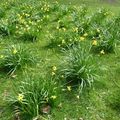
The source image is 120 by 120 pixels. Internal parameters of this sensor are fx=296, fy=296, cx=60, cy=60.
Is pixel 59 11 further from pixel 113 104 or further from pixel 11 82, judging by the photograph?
pixel 113 104

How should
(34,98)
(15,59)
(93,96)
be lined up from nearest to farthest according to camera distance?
(34,98) < (93,96) < (15,59)

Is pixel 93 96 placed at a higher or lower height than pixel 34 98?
lower

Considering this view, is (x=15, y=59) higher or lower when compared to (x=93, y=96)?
higher

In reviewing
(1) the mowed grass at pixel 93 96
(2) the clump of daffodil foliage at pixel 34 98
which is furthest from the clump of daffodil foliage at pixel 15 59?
(2) the clump of daffodil foliage at pixel 34 98

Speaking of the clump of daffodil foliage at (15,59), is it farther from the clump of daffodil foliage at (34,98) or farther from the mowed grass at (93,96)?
the clump of daffodil foliage at (34,98)

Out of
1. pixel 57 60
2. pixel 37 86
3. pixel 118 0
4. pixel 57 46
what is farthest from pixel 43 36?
pixel 118 0

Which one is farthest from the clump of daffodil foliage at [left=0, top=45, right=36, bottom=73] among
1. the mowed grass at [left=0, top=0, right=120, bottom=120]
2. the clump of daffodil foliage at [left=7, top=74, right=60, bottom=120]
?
the clump of daffodil foliage at [left=7, top=74, right=60, bottom=120]

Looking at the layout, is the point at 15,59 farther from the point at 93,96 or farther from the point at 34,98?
the point at 93,96

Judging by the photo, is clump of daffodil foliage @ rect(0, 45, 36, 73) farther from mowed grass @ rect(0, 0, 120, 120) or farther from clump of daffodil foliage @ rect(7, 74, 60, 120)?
clump of daffodil foliage @ rect(7, 74, 60, 120)

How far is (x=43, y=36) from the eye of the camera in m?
9.59

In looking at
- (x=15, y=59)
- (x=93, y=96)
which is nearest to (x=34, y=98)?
(x=93, y=96)

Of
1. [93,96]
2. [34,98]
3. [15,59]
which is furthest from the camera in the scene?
[15,59]

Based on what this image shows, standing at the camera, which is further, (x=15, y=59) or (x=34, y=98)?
(x=15, y=59)

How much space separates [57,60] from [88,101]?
78.9 inches
